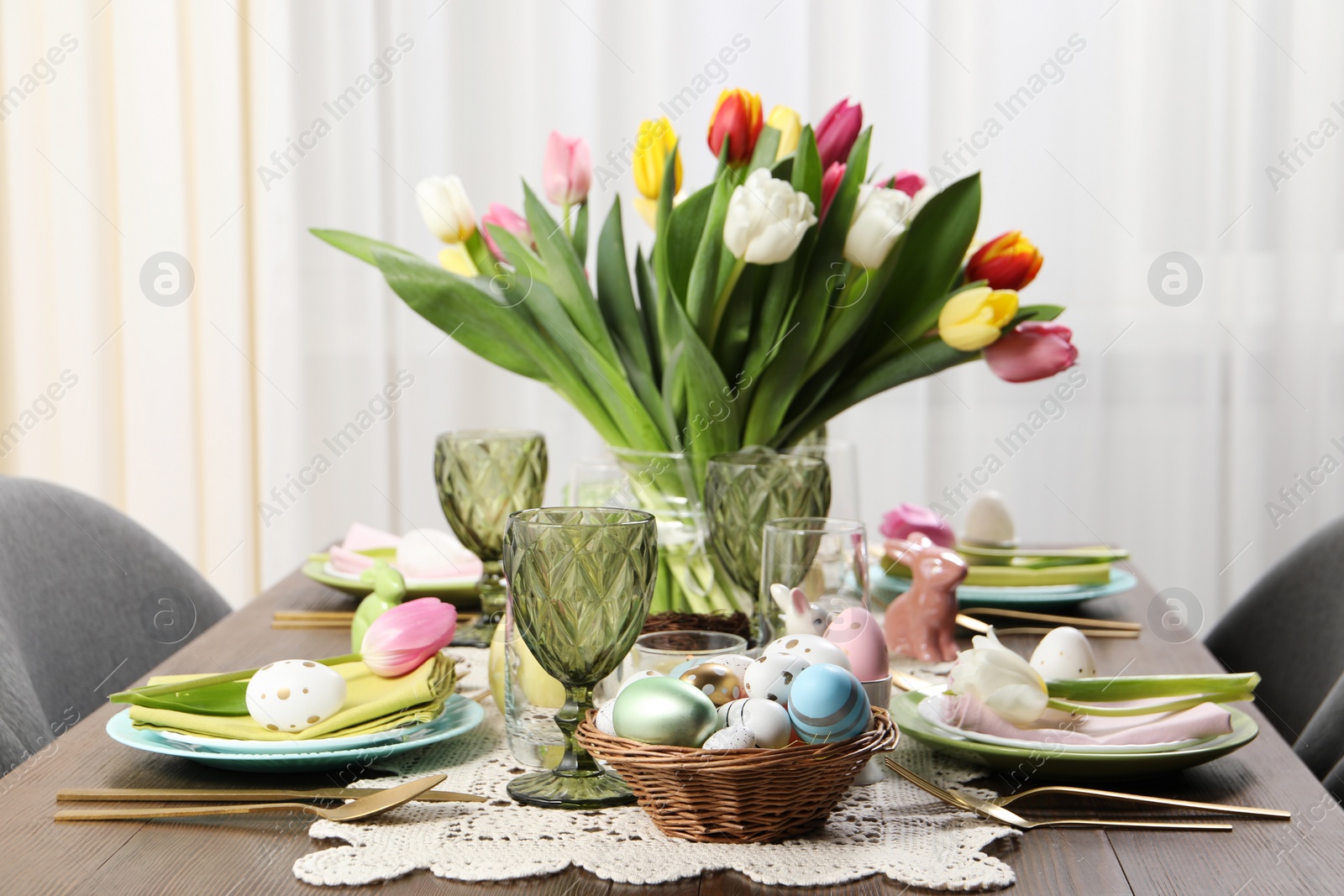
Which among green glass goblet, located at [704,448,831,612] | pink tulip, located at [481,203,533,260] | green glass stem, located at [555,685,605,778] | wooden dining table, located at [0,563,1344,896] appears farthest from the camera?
pink tulip, located at [481,203,533,260]

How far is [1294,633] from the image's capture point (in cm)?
125

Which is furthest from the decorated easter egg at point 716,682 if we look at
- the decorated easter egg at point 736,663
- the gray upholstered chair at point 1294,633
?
the gray upholstered chair at point 1294,633

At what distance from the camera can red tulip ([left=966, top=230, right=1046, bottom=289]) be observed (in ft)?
3.15

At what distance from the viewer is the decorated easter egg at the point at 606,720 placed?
A: 62 cm

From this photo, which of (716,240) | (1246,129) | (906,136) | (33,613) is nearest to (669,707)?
(716,240)

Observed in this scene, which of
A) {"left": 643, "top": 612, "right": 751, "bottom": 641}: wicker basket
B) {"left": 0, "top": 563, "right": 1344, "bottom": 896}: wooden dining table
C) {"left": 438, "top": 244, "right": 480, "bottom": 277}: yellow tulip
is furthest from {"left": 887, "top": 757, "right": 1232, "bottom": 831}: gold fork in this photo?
{"left": 438, "top": 244, "right": 480, "bottom": 277}: yellow tulip

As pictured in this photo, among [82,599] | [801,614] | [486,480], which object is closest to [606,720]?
[801,614]

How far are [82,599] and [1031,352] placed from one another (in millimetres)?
913

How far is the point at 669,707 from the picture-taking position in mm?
597

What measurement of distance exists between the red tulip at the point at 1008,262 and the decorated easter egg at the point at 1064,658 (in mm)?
288

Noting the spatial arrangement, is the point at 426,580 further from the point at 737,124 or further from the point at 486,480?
the point at 737,124

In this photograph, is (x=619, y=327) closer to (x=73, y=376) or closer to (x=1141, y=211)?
(x=1141, y=211)

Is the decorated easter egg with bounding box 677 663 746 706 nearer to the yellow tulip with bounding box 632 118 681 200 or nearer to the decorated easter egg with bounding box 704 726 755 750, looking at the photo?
the decorated easter egg with bounding box 704 726 755 750

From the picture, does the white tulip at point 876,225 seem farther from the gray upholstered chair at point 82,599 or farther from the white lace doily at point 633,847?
the gray upholstered chair at point 82,599
